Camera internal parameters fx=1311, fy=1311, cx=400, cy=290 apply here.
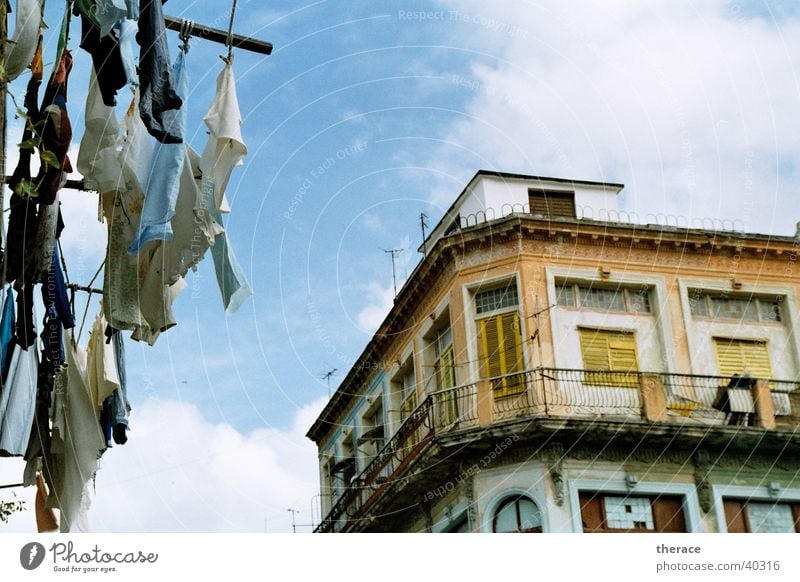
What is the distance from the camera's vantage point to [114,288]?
393 inches

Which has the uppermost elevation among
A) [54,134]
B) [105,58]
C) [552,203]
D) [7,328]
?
[552,203]

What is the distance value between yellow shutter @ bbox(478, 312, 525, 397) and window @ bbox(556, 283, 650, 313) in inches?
34.8

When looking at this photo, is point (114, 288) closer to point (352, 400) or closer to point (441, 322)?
point (441, 322)

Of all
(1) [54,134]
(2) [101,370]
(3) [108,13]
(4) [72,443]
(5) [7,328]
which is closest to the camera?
(3) [108,13]

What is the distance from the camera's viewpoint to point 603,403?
1794 centimetres

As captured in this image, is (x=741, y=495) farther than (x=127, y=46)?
Yes

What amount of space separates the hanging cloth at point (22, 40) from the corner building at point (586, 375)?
994 centimetres

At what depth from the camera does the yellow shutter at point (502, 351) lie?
1812 centimetres

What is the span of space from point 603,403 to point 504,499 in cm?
190

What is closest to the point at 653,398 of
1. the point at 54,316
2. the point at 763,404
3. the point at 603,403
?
the point at 603,403

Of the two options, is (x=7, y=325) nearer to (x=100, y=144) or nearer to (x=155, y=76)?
(x=100, y=144)

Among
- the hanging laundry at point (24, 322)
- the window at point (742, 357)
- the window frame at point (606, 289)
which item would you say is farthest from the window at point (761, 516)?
the hanging laundry at point (24, 322)

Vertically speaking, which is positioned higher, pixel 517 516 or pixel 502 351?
pixel 502 351

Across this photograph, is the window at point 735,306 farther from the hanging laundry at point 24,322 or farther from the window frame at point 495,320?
the hanging laundry at point 24,322
